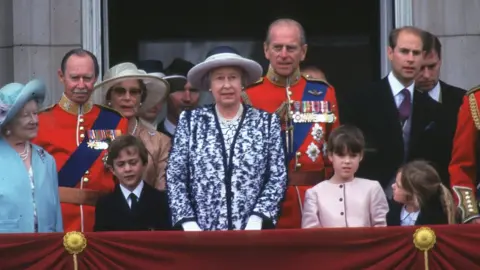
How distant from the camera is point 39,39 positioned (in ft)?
36.4

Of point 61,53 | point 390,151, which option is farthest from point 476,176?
point 61,53

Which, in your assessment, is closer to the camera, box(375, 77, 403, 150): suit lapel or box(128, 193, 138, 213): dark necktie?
box(128, 193, 138, 213): dark necktie

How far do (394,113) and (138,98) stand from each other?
1.66 metres

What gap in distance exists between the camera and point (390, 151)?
9.41m

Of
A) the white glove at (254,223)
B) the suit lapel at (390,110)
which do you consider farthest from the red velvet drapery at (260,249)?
the suit lapel at (390,110)

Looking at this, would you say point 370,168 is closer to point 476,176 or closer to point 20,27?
point 476,176

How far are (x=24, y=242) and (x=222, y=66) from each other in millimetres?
1541

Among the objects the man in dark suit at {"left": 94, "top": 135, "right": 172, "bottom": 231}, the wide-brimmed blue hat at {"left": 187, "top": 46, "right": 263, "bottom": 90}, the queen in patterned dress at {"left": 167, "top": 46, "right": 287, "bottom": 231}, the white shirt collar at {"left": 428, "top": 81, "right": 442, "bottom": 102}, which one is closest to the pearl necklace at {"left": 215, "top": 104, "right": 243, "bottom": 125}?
the queen in patterned dress at {"left": 167, "top": 46, "right": 287, "bottom": 231}

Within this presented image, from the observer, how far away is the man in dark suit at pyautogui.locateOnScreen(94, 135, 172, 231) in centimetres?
903

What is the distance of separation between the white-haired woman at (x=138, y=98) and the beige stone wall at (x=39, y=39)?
0.83 meters

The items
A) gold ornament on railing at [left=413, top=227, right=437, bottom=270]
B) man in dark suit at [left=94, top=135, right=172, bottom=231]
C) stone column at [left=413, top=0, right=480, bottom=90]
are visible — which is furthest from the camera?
stone column at [left=413, top=0, right=480, bottom=90]

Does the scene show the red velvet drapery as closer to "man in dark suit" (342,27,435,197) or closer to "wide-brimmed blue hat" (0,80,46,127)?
"wide-brimmed blue hat" (0,80,46,127)

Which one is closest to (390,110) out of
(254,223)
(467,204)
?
(467,204)

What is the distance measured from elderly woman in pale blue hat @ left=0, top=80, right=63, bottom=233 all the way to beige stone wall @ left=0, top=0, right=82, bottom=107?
2.19 metres
